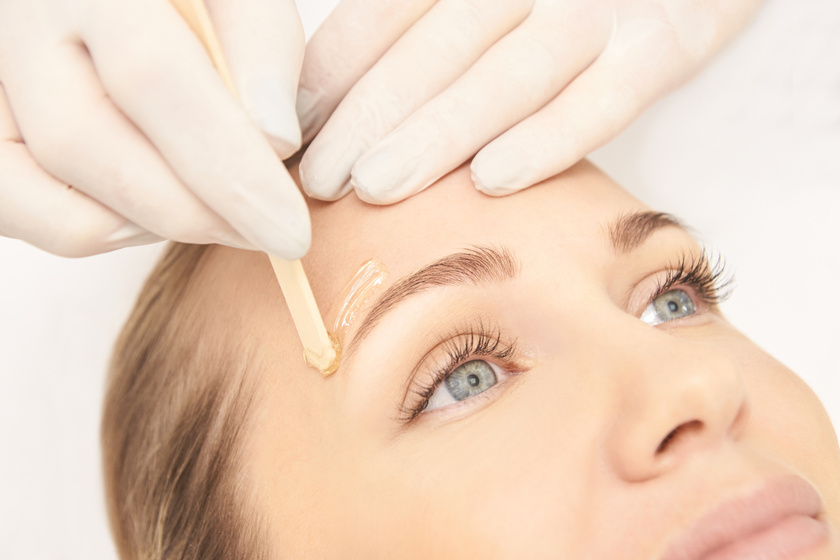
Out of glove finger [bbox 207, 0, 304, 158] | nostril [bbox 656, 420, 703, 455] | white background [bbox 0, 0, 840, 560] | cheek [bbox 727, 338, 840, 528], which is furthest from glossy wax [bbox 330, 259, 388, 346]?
white background [bbox 0, 0, 840, 560]

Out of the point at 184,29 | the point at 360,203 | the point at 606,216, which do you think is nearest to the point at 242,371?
the point at 360,203

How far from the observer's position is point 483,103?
1415 mm

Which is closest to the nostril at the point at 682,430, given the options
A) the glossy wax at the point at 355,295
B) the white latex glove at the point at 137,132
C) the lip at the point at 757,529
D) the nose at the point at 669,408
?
the nose at the point at 669,408

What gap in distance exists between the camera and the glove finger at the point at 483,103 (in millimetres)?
1278

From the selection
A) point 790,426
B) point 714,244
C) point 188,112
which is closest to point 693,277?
point 790,426

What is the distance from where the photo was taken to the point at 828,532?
105 cm

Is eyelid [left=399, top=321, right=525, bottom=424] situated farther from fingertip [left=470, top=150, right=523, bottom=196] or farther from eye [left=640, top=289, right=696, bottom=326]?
eye [left=640, top=289, right=696, bottom=326]

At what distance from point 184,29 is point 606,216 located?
746 millimetres

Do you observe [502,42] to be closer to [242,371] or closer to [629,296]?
[629,296]

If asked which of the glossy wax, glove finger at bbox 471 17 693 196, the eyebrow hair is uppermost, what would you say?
glove finger at bbox 471 17 693 196

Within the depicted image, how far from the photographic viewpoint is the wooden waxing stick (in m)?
1.11

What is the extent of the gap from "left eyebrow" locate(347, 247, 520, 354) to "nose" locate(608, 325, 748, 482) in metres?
0.23

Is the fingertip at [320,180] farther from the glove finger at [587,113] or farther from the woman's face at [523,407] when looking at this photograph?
the glove finger at [587,113]

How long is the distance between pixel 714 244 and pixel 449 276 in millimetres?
1707
